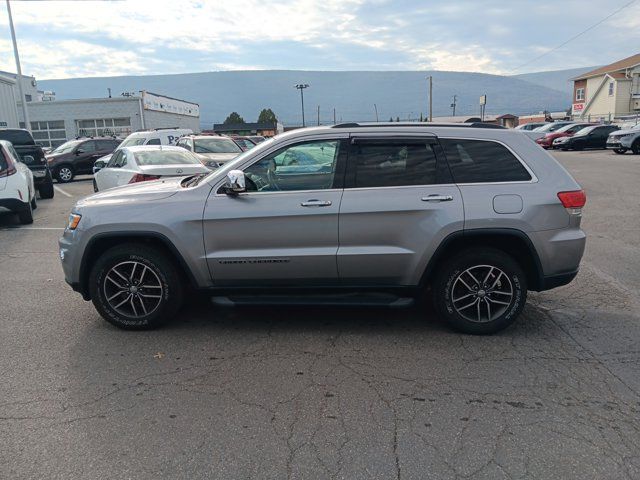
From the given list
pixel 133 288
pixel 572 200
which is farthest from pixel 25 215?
pixel 572 200

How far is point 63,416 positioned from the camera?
3314 millimetres

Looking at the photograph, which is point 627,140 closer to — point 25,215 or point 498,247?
point 498,247

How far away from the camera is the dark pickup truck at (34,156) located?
14631 mm

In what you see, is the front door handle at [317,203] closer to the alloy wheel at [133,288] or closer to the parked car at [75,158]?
the alloy wheel at [133,288]

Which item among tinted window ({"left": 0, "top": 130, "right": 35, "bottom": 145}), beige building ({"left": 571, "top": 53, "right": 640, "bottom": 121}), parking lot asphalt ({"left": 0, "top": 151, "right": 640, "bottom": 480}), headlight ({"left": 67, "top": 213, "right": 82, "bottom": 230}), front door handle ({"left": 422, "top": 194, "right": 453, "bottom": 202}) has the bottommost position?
parking lot asphalt ({"left": 0, "top": 151, "right": 640, "bottom": 480})

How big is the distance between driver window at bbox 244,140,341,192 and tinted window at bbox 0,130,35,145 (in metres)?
13.2

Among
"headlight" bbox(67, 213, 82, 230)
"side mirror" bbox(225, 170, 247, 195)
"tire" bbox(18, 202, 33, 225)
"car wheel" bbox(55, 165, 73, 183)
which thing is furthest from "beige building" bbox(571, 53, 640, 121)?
"headlight" bbox(67, 213, 82, 230)

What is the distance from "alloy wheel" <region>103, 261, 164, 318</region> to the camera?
15.3ft

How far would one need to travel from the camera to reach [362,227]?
4.41 metres

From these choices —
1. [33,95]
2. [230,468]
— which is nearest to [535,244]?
[230,468]

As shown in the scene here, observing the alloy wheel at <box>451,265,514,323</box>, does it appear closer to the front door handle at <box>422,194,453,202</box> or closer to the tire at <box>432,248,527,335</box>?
the tire at <box>432,248,527,335</box>

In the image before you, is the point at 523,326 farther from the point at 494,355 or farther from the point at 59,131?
the point at 59,131

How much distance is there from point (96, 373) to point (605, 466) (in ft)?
11.2

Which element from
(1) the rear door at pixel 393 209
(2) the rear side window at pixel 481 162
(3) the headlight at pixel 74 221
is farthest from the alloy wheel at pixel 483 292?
(3) the headlight at pixel 74 221
